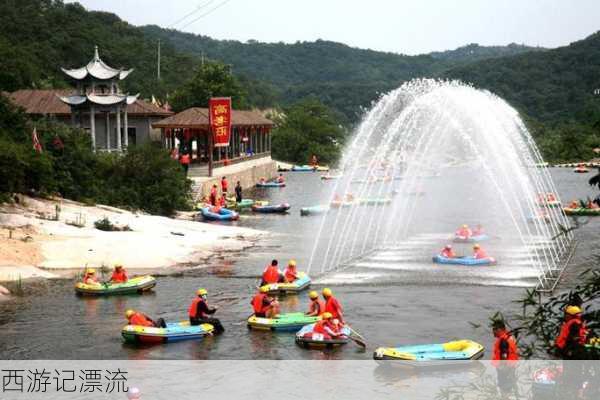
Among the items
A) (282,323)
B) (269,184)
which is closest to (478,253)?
(282,323)

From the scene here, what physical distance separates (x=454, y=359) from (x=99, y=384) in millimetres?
8112

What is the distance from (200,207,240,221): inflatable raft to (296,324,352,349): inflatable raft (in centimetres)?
2800

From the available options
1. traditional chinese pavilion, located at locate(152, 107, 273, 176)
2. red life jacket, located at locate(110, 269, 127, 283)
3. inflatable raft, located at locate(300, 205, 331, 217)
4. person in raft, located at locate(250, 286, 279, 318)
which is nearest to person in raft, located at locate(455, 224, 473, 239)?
inflatable raft, located at locate(300, 205, 331, 217)

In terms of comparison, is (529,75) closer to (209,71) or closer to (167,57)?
(167,57)

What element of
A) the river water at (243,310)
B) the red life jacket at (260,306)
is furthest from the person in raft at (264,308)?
the river water at (243,310)

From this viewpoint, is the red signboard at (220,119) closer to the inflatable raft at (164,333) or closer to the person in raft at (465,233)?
the person in raft at (465,233)

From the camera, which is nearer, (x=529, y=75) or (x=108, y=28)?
(x=108, y=28)

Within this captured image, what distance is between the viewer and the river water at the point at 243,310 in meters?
22.8

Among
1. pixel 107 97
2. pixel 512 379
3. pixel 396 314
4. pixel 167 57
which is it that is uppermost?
pixel 167 57

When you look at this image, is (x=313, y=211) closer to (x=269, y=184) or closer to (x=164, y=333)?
(x=269, y=184)

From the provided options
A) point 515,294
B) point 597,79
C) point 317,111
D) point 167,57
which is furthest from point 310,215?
point 597,79

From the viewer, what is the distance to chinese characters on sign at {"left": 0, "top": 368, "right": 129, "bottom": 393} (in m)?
19.0

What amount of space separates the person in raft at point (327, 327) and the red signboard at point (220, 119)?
43.7m

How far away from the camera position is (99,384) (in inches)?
741
